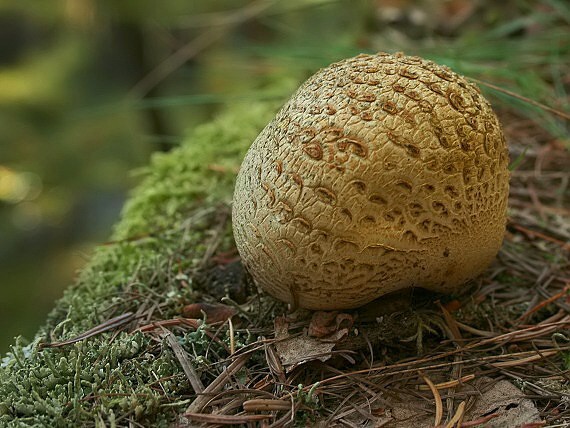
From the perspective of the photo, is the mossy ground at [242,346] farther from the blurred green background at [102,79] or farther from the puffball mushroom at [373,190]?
the blurred green background at [102,79]

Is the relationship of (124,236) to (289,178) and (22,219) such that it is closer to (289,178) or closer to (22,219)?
(289,178)

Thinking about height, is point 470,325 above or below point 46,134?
below

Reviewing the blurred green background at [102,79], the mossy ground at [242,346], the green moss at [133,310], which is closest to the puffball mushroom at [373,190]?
the mossy ground at [242,346]

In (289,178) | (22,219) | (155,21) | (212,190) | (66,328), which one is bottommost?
(22,219)

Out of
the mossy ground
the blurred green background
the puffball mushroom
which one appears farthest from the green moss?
the blurred green background

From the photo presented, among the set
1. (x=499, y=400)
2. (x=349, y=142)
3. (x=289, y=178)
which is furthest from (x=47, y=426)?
(x=499, y=400)

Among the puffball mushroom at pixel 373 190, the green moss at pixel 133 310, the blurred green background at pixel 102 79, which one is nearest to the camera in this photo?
the green moss at pixel 133 310

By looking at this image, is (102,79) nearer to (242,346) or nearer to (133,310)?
(133,310)
